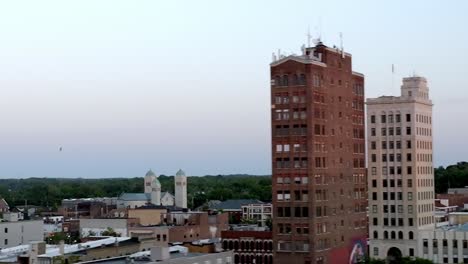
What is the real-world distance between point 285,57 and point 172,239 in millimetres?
76199

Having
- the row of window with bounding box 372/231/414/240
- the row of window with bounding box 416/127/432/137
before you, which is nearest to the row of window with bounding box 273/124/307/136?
the row of window with bounding box 416/127/432/137

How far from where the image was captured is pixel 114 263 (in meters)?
99.2

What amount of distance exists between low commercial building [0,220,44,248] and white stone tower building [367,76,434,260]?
220ft

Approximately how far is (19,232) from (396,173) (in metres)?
74.9

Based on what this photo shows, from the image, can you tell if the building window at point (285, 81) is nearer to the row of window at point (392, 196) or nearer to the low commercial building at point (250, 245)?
the low commercial building at point (250, 245)

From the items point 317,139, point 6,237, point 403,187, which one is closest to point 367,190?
point 403,187

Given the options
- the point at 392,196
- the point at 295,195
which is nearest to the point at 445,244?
the point at 392,196

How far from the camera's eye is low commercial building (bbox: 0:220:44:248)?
163 m

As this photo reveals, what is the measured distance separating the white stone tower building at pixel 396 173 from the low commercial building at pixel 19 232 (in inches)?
2642

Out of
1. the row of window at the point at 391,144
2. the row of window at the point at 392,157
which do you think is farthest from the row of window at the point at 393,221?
the row of window at the point at 391,144

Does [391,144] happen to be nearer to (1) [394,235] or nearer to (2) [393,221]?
(2) [393,221]

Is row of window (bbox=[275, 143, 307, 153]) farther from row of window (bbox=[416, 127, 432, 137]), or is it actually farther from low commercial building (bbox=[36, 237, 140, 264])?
row of window (bbox=[416, 127, 432, 137])

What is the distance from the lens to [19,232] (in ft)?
548

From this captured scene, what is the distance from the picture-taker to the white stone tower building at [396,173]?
160 metres
